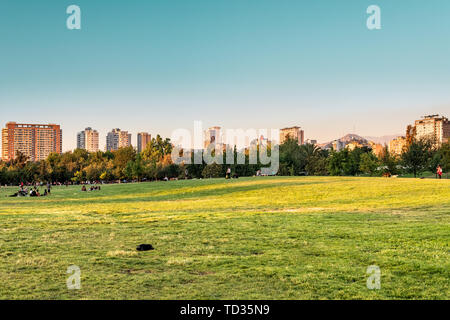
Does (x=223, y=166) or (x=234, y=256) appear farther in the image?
(x=223, y=166)

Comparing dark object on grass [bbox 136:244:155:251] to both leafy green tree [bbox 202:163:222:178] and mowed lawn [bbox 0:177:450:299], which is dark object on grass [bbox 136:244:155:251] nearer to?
mowed lawn [bbox 0:177:450:299]

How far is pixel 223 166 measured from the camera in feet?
353

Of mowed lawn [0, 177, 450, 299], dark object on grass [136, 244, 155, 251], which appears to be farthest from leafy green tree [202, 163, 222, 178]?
dark object on grass [136, 244, 155, 251]

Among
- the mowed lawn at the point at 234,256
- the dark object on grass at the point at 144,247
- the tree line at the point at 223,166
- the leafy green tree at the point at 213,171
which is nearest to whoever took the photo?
the mowed lawn at the point at 234,256

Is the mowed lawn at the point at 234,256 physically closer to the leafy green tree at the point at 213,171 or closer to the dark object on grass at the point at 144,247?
the dark object on grass at the point at 144,247

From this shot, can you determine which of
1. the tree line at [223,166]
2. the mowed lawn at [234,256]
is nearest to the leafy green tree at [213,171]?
the tree line at [223,166]

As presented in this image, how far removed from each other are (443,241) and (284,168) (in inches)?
3614

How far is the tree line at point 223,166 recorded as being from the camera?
7944 centimetres

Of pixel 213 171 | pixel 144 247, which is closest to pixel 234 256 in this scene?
pixel 144 247

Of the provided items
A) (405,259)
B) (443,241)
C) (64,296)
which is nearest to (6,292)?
(64,296)

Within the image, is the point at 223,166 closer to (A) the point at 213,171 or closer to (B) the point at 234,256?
(A) the point at 213,171

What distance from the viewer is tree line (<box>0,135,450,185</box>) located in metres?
79.4

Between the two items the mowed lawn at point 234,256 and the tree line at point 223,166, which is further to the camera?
the tree line at point 223,166

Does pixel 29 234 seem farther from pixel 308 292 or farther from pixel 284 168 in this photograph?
pixel 284 168
